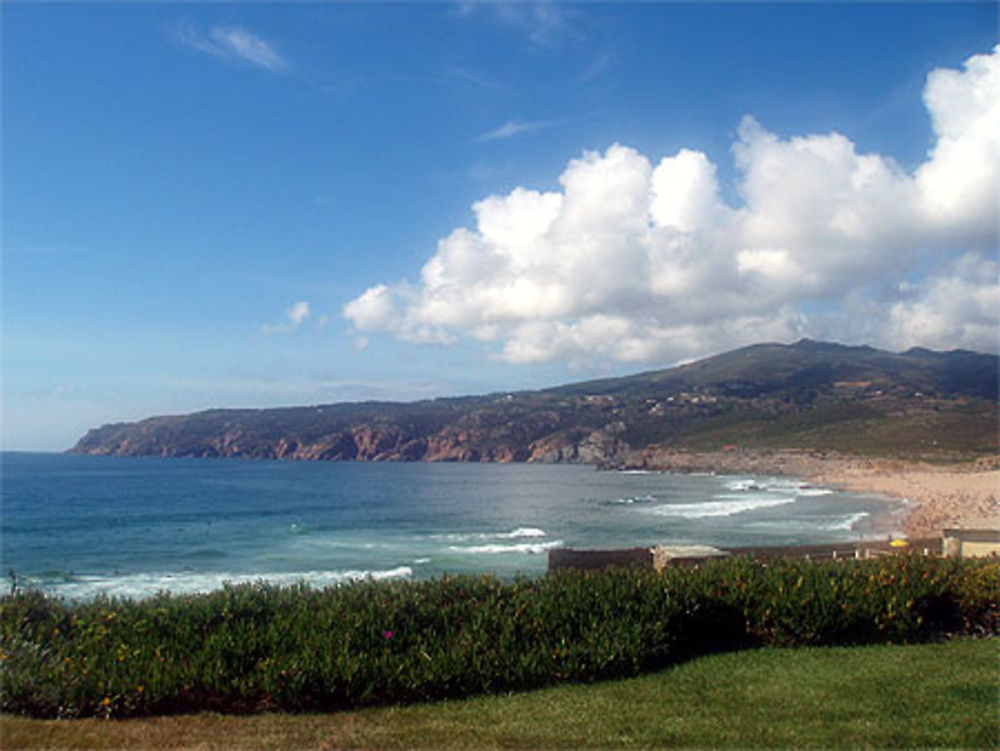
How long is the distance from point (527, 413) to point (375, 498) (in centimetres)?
11657

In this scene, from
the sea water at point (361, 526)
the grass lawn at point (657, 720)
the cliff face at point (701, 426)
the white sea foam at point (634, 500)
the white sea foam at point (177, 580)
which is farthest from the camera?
the cliff face at point (701, 426)

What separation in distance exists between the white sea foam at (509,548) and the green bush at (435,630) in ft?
92.7

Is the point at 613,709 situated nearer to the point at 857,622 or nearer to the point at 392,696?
the point at 392,696

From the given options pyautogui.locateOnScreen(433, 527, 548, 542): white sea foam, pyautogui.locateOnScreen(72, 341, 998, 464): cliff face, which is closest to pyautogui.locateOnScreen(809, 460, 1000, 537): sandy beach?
pyautogui.locateOnScreen(72, 341, 998, 464): cliff face

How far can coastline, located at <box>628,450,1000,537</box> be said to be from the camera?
45906 mm

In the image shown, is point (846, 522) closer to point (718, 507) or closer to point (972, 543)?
point (718, 507)

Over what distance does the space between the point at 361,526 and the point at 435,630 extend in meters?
47.1

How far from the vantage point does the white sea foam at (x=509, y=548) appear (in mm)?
38594

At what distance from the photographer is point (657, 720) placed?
21.9ft

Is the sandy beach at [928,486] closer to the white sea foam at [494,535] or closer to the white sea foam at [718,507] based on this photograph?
the white sea foam at [718,507]

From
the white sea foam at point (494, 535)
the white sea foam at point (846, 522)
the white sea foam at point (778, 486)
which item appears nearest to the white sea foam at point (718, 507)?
the white sea foam at point (846, 522)

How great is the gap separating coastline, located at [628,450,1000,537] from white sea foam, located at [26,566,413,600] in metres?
23.8

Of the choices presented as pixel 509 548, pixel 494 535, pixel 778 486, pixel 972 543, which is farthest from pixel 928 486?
pixel 972 543

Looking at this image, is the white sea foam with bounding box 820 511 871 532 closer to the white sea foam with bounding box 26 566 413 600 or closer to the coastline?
the coastline
